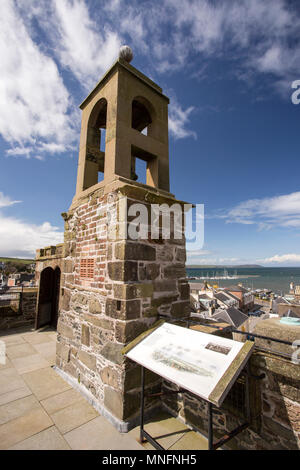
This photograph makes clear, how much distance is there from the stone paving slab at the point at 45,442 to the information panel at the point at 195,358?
1468mm

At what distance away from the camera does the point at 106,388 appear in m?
3.27

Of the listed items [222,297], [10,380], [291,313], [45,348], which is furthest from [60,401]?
[222,297]

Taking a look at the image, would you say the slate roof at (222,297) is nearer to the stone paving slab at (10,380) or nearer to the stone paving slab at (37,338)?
the stone paving slab at (37,338)

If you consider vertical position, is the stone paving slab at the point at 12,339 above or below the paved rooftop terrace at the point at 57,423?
below

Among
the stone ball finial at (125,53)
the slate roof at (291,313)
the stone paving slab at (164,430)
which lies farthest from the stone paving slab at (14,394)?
the slate roof at (291,313)

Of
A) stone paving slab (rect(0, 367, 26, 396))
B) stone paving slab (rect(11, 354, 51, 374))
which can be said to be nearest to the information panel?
stone paving slab (rect(0, 367, 26, 396))

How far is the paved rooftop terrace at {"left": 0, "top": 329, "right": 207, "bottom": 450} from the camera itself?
269cm

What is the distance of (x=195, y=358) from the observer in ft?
7.48

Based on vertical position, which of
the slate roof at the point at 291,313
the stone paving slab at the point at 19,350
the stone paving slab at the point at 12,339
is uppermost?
the stone paving slab at the point at 19,350

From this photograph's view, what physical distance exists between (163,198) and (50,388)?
4299 mm

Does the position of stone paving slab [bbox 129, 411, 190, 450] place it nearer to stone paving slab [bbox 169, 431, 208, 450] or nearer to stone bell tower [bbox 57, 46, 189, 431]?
stone paving slab [bbox 169, 431, 208, 450]

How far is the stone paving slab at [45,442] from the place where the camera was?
263 cm

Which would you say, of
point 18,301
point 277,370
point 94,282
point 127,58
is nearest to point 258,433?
point 277,370
